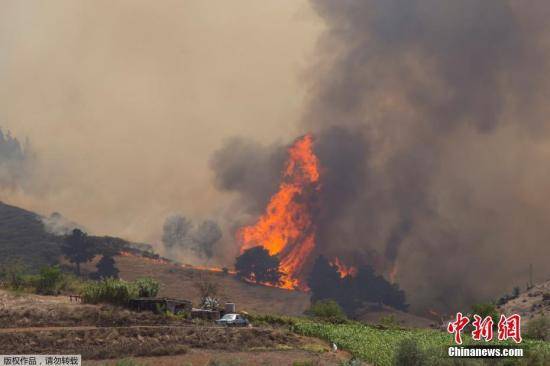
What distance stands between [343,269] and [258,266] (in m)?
34.2

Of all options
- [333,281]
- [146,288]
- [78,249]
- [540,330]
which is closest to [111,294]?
[146,288]

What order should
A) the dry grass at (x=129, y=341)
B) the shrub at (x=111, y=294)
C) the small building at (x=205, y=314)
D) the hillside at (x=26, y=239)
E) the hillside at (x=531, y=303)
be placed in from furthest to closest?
the hillside at (x=26, y=239), the hillside at (x=531, y=303), the small building at (x=205, y=314), the shrub at (x=111, y=294), the dry grass at (x=129, y=341)

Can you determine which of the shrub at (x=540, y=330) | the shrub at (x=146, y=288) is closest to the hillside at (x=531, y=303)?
the shrub at (x=540, y=330)

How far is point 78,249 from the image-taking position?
132750 millimetres

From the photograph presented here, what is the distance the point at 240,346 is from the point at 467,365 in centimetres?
1550

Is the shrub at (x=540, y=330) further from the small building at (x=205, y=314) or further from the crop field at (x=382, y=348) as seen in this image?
the small building at (x=205, y=314)

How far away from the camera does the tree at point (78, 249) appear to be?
13188cm

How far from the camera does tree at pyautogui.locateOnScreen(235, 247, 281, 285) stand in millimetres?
144125

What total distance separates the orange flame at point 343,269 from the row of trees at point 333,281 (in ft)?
21.9

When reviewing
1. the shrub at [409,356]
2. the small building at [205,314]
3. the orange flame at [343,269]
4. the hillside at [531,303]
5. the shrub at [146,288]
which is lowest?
the shrub at [409,356]

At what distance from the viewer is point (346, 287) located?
15050 cm

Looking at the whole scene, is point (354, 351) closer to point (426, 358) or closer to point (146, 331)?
point (426, 358)

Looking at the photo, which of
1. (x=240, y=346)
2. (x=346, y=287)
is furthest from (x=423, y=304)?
(x=240, y=346)

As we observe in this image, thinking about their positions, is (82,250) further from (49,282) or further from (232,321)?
(232,321)
